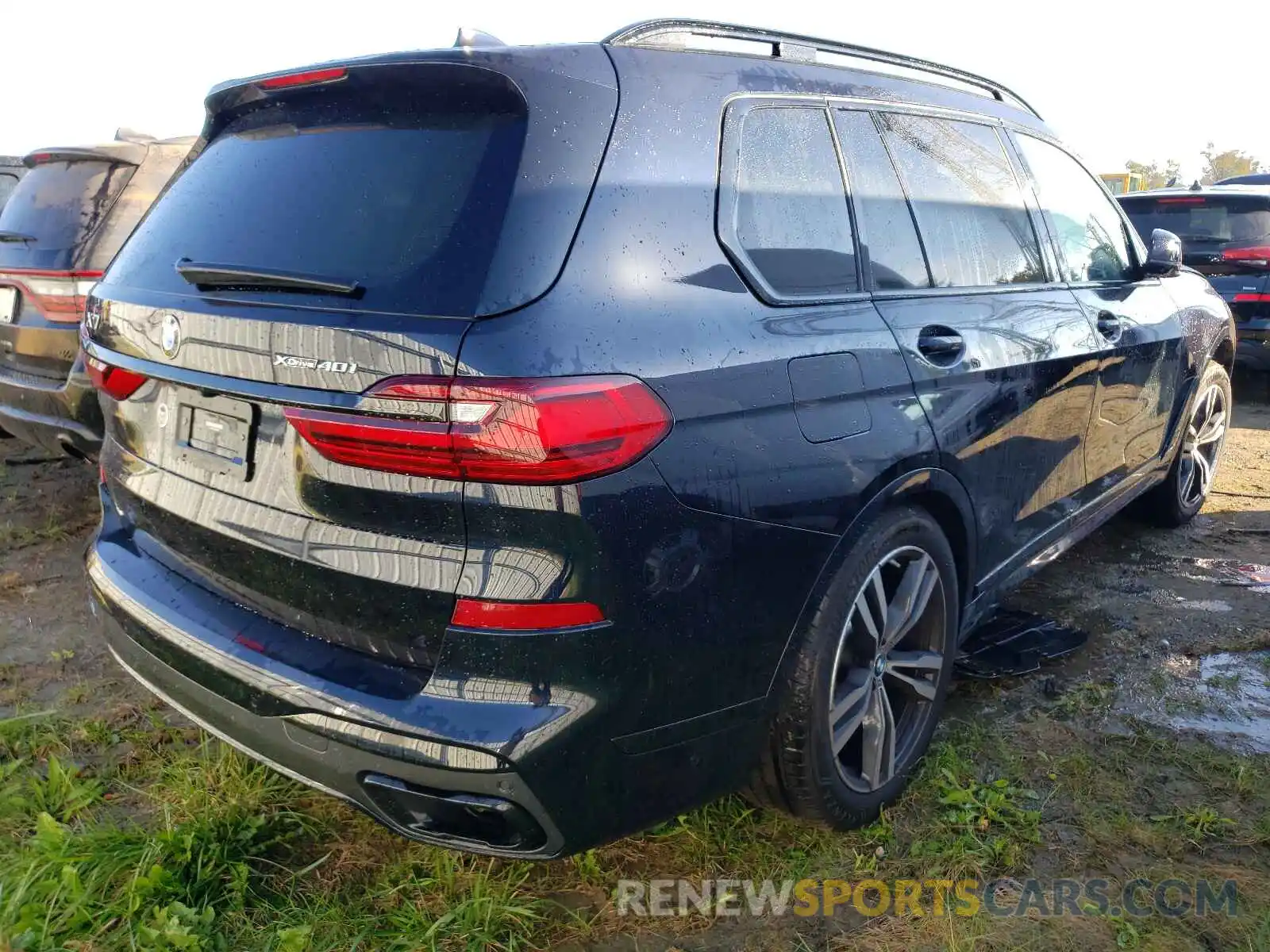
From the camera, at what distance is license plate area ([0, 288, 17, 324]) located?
4332mm

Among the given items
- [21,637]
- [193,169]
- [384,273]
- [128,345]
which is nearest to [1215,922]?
[384,273]

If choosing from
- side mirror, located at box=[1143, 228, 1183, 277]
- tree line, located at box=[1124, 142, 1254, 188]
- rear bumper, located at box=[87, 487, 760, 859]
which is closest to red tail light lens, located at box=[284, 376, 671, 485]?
rear bumper, located at box=[87, 487, 760, 859]

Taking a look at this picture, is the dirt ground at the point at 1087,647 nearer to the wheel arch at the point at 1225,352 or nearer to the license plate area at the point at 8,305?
the wheel arch at the point at 1225,352

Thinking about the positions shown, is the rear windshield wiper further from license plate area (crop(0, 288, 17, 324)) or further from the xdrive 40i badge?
license plate area (crop(0, 288, 17, 324))

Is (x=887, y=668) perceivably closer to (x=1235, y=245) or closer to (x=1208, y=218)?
(x=1235, y=245)

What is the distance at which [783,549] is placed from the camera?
1.93 meters

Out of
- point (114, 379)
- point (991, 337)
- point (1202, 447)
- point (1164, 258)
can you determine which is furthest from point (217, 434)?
point (1202, 447)

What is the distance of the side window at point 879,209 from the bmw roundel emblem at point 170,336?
1.56m

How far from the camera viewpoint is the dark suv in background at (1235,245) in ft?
23.0

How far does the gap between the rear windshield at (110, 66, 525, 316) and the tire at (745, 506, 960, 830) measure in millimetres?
1062

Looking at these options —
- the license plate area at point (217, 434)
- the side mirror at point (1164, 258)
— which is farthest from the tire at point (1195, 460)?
the license plate area at point (217, 434)

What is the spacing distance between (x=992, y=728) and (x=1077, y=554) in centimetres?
190

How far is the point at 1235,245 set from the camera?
23.1ft

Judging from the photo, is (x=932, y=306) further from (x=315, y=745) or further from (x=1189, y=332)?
(x=1189, y=332)
